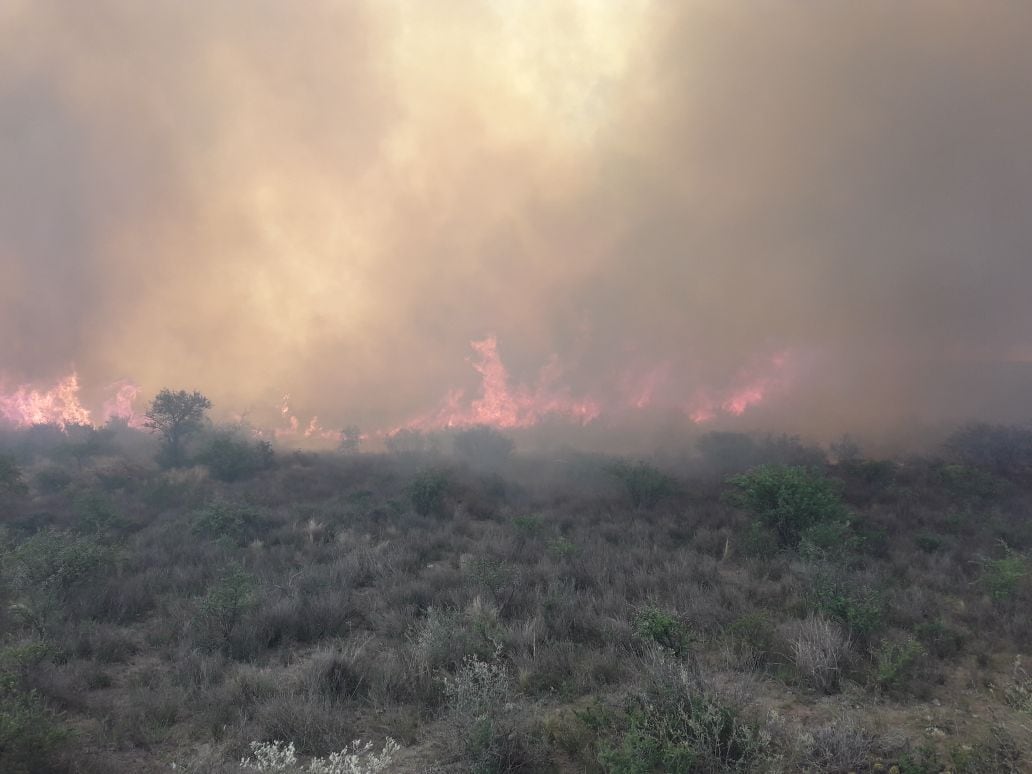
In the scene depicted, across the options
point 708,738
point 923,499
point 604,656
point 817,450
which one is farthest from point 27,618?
point 817,450

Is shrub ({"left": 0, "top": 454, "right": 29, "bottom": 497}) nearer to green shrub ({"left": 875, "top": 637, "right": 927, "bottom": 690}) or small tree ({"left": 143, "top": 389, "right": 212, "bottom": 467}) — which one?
small tree ({"left": 143, "top": 389, "right": 212, "bottom": 467})

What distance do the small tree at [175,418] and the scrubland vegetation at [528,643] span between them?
2563 cm

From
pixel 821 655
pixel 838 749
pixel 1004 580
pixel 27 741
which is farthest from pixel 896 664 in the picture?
pixel 27 741

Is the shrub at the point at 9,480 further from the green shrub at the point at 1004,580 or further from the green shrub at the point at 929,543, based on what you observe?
the green shrub at the point at 929,543

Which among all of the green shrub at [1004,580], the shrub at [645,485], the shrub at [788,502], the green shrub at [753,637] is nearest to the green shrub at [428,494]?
the shrub at [645,485]

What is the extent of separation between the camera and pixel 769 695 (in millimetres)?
7391

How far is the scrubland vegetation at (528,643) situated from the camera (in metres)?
5.98

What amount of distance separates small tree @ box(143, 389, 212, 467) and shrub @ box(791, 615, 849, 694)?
166 ft

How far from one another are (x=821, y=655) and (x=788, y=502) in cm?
1212

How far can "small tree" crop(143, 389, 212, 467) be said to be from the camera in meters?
48.2

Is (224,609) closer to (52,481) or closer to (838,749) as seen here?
(838,749)

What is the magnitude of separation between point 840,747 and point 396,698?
5730 millimetres

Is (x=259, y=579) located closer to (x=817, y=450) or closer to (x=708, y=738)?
(x=708, y=738)

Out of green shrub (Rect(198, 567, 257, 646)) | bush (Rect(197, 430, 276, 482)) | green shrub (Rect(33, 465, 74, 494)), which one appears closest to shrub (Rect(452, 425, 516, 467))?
bush (Rect(197, 430, 276, 482))
